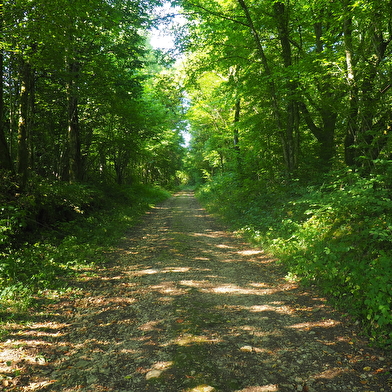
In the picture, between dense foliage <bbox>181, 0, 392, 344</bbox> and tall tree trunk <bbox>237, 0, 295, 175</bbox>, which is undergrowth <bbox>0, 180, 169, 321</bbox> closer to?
dense foliage <bbox>181, 0, 392, 344</bbox>

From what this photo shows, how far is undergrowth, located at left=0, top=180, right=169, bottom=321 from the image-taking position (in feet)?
16.0

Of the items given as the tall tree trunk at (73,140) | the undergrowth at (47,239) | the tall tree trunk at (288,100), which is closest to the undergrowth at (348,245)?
the tall tree trunk at (288,100)

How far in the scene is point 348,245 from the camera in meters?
5.02

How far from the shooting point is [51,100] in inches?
480

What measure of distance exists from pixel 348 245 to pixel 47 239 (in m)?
7.27

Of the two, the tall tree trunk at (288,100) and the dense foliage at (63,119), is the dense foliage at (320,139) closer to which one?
the tall tree trunk at (288,100)

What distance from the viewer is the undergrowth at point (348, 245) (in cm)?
360

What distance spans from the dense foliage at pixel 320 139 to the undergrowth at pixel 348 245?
0.07ft

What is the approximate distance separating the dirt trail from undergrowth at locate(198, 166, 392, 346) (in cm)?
34

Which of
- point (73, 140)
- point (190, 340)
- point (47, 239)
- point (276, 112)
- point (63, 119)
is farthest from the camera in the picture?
point (63, 119)

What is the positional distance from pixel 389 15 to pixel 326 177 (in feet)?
14.8

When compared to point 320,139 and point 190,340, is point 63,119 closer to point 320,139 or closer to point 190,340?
point 320,139

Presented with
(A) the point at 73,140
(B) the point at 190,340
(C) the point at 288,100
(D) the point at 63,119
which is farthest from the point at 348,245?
(D) the point at 63,119

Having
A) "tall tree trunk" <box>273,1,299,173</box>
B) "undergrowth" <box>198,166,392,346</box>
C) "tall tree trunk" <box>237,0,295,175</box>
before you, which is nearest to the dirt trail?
"undergrowth" <box>198,166,392,346</box>
